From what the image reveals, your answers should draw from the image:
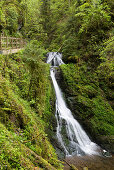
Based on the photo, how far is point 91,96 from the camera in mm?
11844

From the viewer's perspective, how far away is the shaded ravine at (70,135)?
8.48 m

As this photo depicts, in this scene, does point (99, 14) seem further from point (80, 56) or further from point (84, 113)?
point (84, 113)

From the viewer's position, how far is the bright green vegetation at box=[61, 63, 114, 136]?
10417 mm

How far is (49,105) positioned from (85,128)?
11.1 feet

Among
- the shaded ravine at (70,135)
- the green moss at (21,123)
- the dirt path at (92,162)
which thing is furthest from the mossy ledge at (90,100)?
the green moss at (21,123)

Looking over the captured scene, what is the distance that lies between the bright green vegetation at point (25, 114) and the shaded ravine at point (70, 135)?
1029 millimetres

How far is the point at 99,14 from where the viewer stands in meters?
13.5

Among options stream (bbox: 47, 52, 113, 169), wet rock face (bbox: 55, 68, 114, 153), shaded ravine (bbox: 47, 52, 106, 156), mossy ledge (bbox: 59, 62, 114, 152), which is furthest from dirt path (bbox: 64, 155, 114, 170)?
mossy ledge (bbox: 59, 62, 114, 152)

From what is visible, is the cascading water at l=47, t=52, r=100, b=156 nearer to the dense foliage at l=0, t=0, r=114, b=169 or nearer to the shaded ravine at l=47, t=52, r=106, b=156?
the shaded ravine at l=47, t=52, r=106, b=156

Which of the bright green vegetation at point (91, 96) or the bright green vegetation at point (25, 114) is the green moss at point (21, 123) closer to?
A: the bright green vegetation at point (25, 114)

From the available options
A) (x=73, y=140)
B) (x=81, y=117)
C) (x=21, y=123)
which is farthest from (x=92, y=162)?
(x=21, y=123)

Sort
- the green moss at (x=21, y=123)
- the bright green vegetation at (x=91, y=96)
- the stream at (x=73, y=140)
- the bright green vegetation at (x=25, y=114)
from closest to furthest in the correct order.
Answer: the green moss at (x=21, y=123) < the bright green vegetation at (x=25, y=114) < the stream at (x=73, y=140) < the bright green vegetation at (x=91, y=96)

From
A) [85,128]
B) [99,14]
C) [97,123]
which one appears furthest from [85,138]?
[99,14]

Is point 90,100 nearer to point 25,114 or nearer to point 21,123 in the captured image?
point 25,114
